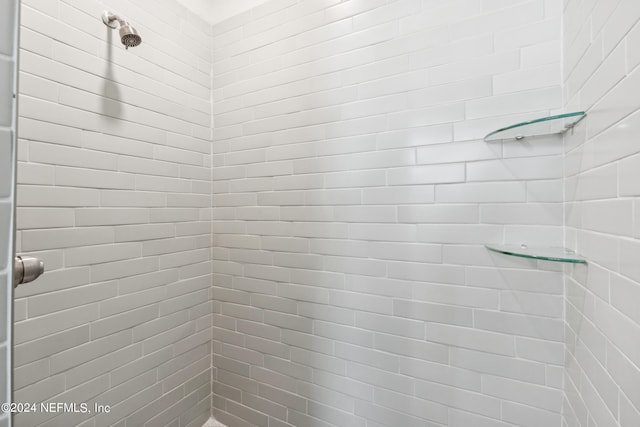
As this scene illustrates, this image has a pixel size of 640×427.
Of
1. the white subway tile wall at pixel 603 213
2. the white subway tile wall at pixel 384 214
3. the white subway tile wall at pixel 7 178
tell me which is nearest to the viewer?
the white subway tile wall at pixel 7 178

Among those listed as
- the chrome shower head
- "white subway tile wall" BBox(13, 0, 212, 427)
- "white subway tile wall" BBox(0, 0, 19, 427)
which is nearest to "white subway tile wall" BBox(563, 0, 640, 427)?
"white subway tile wall" BBox(0, 0, 19, 427)

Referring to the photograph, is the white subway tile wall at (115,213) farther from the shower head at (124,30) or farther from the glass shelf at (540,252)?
the glass shelf at (540,252)

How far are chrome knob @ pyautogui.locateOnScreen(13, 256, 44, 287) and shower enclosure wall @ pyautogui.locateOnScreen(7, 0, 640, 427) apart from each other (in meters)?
0.74

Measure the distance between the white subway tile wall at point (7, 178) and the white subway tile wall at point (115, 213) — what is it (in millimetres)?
796

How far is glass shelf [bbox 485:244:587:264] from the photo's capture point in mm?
747

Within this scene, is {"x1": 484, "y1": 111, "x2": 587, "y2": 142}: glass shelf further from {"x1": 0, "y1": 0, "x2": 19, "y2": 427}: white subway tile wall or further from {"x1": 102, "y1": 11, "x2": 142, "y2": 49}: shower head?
{"x1": 102, "y1": 11, "x2": 142, "y2": 49}: shower head

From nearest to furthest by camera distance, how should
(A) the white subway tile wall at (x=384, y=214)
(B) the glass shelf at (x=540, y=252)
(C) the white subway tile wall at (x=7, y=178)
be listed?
(C) the white subway tile wall at (x=7, y=178)
(B) the glass shelf at (x=540, y=252)
(A) the white subway tile wall at (x=384, y=214)

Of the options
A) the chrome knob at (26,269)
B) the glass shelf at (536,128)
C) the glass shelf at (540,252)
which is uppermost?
the glass shelf at (536,128)

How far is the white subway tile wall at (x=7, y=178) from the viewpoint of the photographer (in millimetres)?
322

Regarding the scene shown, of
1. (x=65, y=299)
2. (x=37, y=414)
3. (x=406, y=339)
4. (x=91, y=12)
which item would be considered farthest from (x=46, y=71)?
(x=406, y=339)

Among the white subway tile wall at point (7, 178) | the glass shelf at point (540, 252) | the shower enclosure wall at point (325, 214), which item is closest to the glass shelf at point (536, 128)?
the shower enclosure wall at point (325, 214)

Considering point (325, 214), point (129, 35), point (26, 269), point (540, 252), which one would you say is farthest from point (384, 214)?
point (129, 35)

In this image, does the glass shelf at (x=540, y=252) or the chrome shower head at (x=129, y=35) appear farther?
the chrome shower head at (x=129, y=35)

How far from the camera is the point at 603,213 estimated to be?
63 centimetres
